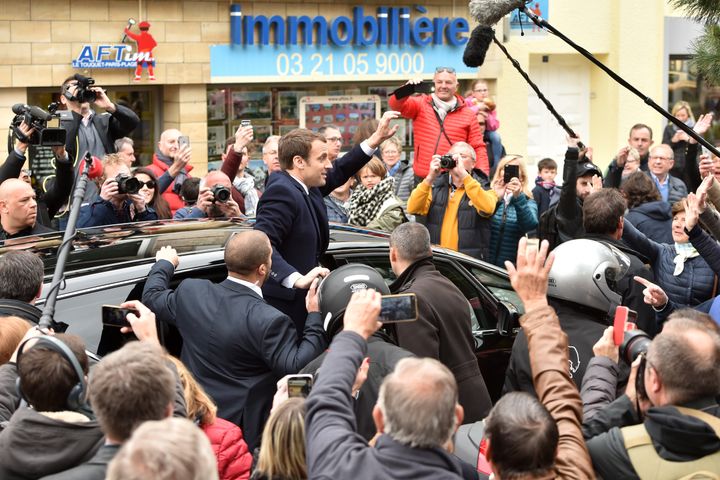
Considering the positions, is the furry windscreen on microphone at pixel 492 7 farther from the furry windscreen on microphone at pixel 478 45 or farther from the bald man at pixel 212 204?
the bald man at pixel 212 204

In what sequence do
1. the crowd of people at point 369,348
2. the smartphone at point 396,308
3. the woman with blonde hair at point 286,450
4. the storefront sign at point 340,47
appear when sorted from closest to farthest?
the crowd of people at point 369,348
the woman with blonde hair at point 286,450
the smartphone at point 396,308
the storefront sign at point 340,47

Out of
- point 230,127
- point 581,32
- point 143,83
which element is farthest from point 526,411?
point 581,32

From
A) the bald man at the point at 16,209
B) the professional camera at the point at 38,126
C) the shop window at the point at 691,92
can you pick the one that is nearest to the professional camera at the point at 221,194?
the professional camera at the point at 38,126

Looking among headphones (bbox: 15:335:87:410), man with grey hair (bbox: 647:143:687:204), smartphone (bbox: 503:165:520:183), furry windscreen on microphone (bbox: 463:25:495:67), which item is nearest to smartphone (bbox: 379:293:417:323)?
headphones (bbox: 15:335:87:410)

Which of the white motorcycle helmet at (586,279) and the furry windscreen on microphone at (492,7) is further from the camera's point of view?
the furry windscreen on microphone at (492,7)

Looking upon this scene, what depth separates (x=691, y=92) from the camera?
18.5 m

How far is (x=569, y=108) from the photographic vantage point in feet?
58.5

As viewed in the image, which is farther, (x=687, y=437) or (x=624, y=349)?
(x=624, y=349)

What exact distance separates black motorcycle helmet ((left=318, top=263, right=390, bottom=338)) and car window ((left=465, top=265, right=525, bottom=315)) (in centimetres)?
169

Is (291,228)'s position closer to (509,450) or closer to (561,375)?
(561,375)

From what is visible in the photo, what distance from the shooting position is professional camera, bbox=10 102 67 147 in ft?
21.7

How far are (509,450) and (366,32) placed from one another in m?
12.8

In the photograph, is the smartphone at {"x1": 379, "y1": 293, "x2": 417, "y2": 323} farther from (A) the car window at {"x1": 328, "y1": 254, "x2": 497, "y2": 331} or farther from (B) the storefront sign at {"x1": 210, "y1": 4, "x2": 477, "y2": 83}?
(B) the storefront sign at {"x1": 210, "y1": 4, "x2": 477, "y2": 83}

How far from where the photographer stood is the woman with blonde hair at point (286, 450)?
3.31m
